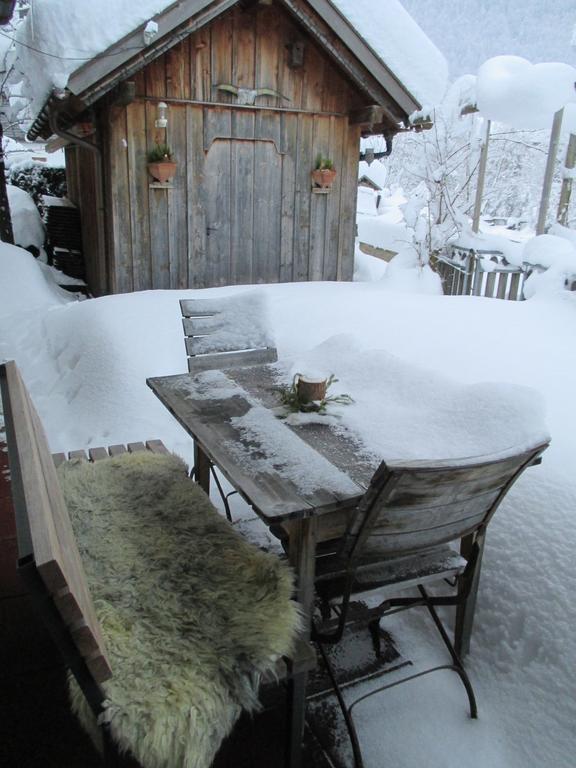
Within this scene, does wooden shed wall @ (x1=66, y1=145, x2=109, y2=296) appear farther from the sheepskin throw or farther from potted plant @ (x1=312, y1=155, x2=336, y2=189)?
the sheepskin throw

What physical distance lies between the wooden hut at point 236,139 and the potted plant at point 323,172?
8 cm

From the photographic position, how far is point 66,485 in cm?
224

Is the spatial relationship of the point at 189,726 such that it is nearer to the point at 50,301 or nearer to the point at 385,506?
the point at 385,506

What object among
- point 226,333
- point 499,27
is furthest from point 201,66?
point 499,27

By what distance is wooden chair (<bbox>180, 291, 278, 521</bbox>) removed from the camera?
326 cm

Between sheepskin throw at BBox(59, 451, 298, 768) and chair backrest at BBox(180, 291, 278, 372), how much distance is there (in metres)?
1.16

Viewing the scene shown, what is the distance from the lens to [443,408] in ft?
7.79

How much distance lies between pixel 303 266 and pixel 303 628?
6.25 metres

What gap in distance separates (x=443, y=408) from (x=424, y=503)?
31.3 inches

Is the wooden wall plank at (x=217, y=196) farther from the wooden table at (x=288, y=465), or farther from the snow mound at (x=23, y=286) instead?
the wooden table at (x=288, y=465)

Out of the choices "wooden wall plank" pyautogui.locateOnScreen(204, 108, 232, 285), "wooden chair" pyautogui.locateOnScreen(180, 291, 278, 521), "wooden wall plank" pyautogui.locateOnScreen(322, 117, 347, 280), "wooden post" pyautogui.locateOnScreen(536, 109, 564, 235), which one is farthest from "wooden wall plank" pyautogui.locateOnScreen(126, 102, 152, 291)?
"wooden post" pyautogui.locateOnScreen(536, 109, 564, 235)

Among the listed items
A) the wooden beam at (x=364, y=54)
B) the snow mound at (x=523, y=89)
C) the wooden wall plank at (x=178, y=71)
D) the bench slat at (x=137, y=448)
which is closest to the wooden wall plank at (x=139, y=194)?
the wooden wall plank at (x=178, y=71)

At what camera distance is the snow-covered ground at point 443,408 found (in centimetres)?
204

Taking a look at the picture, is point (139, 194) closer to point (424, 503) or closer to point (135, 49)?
point (135, 49)
